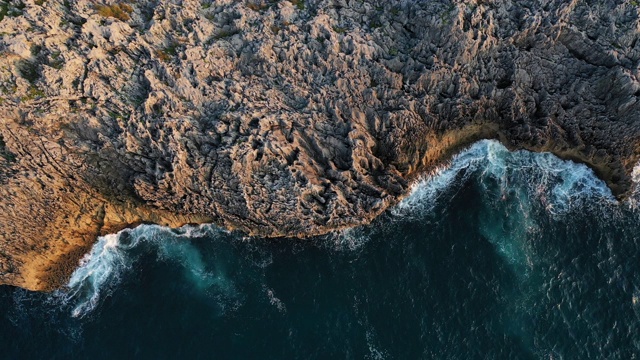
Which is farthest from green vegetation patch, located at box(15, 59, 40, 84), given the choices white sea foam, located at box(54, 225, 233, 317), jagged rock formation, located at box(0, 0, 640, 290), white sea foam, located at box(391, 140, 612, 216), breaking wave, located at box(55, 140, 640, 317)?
white sea foam, located at box(391, 140, 612, 216)

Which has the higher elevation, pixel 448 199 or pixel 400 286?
pixel 448 199

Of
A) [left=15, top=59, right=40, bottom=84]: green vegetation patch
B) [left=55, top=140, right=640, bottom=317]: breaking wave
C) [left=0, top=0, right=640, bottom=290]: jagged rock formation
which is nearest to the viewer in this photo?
[left=15, top=59, right=40, bottom=84]: green vegetation patch

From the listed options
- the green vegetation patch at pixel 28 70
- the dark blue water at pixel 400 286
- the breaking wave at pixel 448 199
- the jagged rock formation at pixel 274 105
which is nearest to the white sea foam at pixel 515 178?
the breaking wave at pixel 448 199

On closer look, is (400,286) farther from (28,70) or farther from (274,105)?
(28,70)

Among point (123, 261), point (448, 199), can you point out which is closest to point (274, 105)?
point (448, 199)

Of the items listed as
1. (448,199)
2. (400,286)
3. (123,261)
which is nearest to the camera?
(400,286)

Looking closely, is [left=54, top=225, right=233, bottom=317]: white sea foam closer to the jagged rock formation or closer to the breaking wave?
the breaking wave

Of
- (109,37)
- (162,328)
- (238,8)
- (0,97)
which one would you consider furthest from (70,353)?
(238,8)
